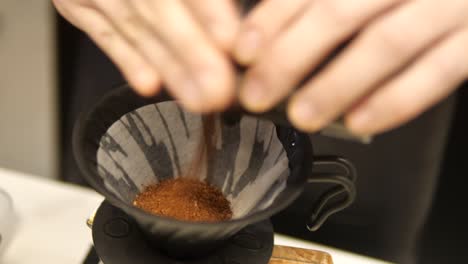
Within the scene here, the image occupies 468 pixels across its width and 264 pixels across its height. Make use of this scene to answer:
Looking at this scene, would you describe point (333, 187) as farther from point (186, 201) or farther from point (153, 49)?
point (153, 49)

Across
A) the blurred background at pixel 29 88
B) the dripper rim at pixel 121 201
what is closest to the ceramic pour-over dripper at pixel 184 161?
the dripper rim at pixel 121 201

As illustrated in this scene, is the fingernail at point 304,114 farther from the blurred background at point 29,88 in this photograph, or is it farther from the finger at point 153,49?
the blurred background at point 29,88

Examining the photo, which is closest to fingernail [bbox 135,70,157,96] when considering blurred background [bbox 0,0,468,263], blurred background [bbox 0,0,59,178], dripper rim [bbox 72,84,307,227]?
dripper rim [bbox 72,84,307,227]

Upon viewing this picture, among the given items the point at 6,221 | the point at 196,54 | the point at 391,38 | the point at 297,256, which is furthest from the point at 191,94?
Result: the point at 6,221

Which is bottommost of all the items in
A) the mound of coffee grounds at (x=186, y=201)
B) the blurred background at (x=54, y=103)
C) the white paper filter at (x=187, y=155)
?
the blurred background at (x=54, y=103)

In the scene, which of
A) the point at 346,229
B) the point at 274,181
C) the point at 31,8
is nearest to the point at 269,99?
the point at 274,181

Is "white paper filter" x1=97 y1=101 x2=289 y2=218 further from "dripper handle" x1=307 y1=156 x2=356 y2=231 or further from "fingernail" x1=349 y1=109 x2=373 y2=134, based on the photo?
"fingernail" x1=349 y1=109 x2=373 y2=134
